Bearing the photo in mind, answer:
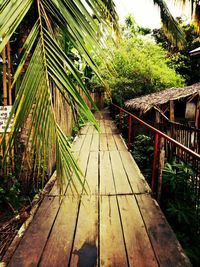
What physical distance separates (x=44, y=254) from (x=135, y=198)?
4.54ft

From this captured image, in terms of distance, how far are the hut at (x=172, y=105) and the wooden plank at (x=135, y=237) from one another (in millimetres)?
5597

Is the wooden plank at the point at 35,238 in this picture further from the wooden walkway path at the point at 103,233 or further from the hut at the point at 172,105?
the hut at the point at 172,105

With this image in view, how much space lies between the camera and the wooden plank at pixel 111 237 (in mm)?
1728

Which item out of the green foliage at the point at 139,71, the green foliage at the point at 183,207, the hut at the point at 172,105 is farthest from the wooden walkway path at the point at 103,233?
the green foliage at the point at 139,71

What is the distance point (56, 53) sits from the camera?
0.97 m

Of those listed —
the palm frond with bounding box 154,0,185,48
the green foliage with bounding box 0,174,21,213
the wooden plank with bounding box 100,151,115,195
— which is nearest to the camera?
the green foliage with bounding box 0,174,21,213

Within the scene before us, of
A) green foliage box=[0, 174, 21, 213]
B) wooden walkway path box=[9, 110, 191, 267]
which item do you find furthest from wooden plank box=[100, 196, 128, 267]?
green foliage box=[0, 174, 21, 213]

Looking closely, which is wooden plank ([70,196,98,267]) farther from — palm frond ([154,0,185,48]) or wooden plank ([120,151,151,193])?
palm frond ([154,0,185,48])

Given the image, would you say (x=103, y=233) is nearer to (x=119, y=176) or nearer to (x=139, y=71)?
(x=119, y=176)

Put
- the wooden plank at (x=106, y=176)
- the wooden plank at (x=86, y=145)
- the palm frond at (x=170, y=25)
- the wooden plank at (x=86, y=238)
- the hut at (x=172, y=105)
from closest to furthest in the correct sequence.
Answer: the wooden plank at (x=86, y=238) < the wooden plank at (x=106, y=176) < the palm frond at (x=170, y=25) < the wooden plank at (x=86, y=145) < the hut at (x=172, y=105)

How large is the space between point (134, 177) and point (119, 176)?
25 centimetres

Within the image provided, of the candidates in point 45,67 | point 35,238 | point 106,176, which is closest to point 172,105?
point 106,176

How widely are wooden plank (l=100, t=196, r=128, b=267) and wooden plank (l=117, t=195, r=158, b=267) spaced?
0.19 ft

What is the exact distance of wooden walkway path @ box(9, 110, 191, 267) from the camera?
1740mm
